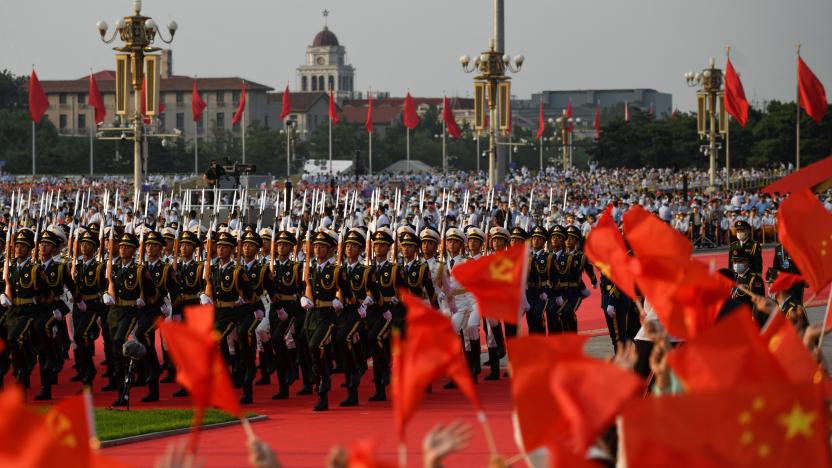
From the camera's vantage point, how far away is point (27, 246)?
14.5 metres

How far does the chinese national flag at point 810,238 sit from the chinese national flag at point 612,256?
1.09 meters

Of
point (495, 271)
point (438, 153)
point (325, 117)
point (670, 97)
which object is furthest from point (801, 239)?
point (670, 97)

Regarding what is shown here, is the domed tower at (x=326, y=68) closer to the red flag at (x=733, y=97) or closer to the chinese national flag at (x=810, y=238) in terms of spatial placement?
the red flag at (x=733, y=97)

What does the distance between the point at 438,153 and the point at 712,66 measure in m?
55.8

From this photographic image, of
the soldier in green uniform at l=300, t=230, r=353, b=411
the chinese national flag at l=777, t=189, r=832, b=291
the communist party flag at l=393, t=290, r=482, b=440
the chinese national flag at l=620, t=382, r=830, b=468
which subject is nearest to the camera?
the chinese national flag at l=620, t=382, r=830, b=468

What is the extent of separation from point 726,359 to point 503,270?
186cm

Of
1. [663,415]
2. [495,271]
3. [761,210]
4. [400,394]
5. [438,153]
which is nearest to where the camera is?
[663,415]

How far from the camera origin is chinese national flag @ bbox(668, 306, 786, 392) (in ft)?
16.7

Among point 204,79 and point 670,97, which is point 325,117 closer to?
point 204,79

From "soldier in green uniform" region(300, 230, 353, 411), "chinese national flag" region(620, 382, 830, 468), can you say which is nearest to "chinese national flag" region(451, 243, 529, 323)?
"chinese national flag" region(620, 382, 830, 468)

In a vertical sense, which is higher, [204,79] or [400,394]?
[204,79]

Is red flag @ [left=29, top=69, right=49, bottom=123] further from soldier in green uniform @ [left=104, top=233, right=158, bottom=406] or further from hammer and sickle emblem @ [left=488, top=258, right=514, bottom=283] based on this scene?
hammer and sickle emblem @ [left=488, top=258, right=514, bottom=283]

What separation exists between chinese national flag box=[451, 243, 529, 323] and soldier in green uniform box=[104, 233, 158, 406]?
7.60 meters

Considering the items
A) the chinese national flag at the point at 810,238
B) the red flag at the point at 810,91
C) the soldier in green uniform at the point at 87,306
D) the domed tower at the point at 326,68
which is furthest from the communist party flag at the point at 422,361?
the domed tower at the point at 326,68
